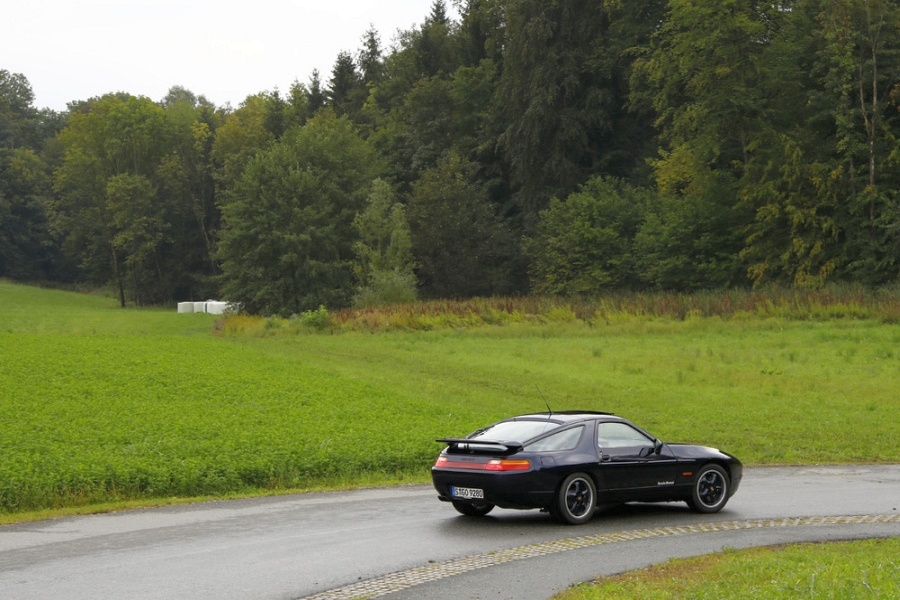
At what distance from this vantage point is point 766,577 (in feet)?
37.4

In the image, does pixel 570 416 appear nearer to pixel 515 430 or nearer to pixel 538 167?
pixel 515 430

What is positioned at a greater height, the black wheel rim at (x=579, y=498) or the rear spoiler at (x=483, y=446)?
the rear spoiler at (x=483, y=446)

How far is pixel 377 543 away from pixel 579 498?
324 centimetres

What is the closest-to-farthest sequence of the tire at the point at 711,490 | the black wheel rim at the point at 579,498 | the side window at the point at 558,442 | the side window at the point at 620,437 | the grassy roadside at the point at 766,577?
the grassy roadside at the point at 766,577, the side window at the point at 558,442, the black wheel rim at the point at 579,498, the side window at the point at 620,437, the tire at the point at 711,490

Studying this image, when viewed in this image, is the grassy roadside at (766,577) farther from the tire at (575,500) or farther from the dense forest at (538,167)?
the dense forest at (538,167)

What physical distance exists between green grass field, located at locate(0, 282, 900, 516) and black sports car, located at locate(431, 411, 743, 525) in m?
5.51

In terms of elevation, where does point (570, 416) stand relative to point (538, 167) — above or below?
below

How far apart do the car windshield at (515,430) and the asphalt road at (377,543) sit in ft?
4.07

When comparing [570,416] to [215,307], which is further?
[215,307]

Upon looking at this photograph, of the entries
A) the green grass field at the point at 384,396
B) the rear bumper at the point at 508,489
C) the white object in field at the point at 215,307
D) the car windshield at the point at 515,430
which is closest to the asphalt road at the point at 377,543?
the rear bumper at the point at 508,489

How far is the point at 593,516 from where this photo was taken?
17.4m

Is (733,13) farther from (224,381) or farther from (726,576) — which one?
(726,576)

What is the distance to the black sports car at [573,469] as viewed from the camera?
15.9m

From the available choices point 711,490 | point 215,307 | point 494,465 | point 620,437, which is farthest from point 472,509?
point 215,307
